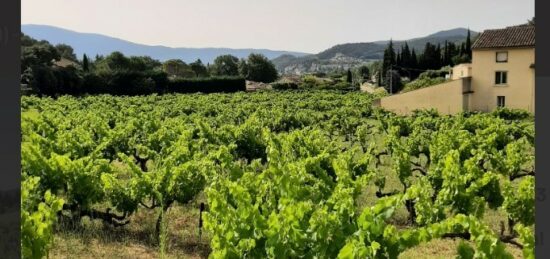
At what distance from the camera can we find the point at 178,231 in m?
7.96

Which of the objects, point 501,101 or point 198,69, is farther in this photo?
point 198,69

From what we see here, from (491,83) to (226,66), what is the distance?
68.4 metres

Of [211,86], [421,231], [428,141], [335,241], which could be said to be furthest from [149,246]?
[211,86]

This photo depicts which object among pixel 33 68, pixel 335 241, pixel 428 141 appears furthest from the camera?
pixel 33 68

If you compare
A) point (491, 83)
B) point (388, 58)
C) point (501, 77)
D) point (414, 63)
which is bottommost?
point (491, 83)

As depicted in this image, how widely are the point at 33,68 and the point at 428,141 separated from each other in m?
38.1

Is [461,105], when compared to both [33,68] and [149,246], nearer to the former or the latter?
[149,246]

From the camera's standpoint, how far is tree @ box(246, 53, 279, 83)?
292 feet

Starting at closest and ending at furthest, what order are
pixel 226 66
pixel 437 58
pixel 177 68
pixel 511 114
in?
1. pixel 511 114
2. pixel 437 58
3. pixel 177 68
4. pixel 226 66

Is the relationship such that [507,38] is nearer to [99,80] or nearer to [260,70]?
[99,80]

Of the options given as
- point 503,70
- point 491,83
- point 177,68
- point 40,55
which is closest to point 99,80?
point 40,55

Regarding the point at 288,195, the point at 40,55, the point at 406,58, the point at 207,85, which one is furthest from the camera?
the point at 406,58

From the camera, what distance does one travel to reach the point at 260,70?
8894 cm

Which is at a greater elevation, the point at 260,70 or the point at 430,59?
the point at 260,70
